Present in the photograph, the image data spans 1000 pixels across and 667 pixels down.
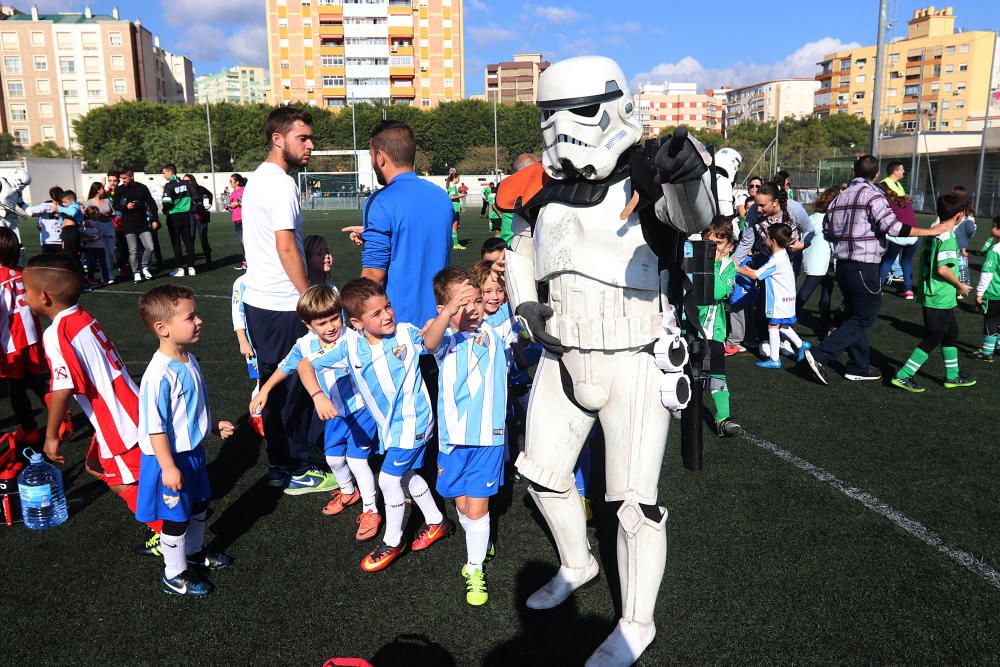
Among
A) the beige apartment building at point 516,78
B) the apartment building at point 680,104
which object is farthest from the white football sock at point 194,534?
the apartment building at point 680,104

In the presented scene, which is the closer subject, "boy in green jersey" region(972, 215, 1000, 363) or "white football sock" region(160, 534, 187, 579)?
"white football sock" region(160, 534, 187, 579)

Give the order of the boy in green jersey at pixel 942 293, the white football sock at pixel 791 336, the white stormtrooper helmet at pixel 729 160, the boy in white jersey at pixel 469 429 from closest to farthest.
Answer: the boy in white jersey at pixel 469 429 → the white stormtrooper helmet at pixel 729 160 → the boy in green jersey at pixel 942 293 → the white football sock at pixel 791 336

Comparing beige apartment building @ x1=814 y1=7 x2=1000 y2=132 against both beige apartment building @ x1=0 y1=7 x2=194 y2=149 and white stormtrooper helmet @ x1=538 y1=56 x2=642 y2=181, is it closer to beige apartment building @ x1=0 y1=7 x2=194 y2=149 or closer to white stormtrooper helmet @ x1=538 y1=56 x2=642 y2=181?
white stormtrooper helmet @ x1=538 y1=56 x2=642 y2=181

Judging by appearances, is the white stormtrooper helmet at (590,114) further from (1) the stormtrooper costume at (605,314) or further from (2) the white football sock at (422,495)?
(2) the white football sock at (422,495)

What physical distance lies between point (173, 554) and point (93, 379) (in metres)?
1.11

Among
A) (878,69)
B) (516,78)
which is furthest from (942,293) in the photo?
(516,78)

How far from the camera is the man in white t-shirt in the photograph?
4.25 m

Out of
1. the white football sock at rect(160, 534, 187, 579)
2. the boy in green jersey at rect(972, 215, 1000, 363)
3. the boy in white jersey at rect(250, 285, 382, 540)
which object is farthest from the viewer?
the boy in green jersey at rect(972, 215, 1000, 363)

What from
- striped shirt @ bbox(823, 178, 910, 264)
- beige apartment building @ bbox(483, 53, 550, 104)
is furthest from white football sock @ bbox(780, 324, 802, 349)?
beige apartment building @ bbox(483, 53, 550, 104)

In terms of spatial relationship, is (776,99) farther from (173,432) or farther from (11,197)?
(173,432)

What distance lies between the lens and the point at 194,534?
12.3ft

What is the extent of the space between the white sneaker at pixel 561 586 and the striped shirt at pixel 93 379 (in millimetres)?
2385

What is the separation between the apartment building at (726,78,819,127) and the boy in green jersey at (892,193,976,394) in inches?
4928

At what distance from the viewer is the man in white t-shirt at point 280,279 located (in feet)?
13.9
